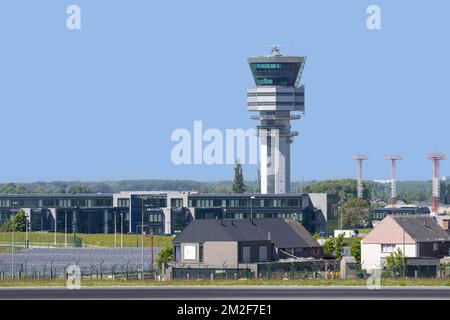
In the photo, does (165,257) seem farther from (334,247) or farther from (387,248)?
(334,247)

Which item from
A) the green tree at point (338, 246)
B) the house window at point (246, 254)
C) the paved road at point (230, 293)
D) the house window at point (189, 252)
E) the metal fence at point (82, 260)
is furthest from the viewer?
the green tree at point (338, 246)

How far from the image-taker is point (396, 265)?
104312 mm

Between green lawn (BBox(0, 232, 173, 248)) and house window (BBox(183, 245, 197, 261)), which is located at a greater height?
green lawn (BBox(0, 232, 173, 248))

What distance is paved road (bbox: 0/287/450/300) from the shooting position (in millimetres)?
70562

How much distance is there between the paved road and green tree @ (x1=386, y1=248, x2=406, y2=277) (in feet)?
70.5

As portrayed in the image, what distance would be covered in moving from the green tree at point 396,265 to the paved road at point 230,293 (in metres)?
21.5

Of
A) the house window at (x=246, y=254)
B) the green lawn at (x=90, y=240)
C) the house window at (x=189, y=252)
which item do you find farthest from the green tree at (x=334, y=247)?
the green lawn at (x=90, y=240)

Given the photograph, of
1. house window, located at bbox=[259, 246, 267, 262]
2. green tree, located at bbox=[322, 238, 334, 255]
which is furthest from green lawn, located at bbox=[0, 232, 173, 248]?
house window, located at bbox=[259, 246, 267, 262]

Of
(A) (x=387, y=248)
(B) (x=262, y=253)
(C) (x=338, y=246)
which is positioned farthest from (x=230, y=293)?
(C) (x=338, y=246)

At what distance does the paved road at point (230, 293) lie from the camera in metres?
70.6

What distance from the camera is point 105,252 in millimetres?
161000

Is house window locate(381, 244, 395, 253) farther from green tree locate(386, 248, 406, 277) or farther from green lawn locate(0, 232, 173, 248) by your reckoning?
green lawn locate(0, 232, 173, 248)

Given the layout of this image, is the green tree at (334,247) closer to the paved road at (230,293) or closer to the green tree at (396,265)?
the green tree at (396,265)

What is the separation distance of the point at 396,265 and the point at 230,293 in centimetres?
3301
